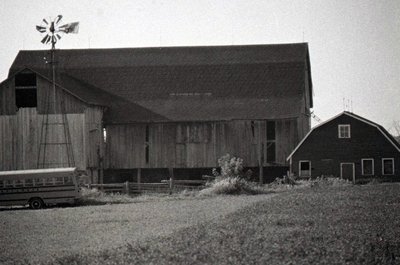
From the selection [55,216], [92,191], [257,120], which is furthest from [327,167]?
[55,216]

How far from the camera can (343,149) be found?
48.5 meters

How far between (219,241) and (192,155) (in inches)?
1244

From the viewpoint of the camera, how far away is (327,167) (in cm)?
4862

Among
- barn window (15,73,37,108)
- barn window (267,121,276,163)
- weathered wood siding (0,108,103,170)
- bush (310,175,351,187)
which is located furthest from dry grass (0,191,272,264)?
barn window (15,73,37,108)

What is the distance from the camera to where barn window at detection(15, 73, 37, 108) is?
47.8 metres

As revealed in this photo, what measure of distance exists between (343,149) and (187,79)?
1391 centimetres

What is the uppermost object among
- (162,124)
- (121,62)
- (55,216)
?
(121,62)

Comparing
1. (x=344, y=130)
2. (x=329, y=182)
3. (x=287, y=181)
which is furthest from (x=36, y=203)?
(x=344, y=130)

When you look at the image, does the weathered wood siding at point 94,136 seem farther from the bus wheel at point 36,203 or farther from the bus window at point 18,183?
the bus window at point 18,183

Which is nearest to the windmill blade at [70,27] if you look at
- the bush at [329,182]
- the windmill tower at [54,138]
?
the windmill tower at [54,138]

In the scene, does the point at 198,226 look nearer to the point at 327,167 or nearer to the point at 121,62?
the point at 327,167

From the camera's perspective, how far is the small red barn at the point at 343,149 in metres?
48.1

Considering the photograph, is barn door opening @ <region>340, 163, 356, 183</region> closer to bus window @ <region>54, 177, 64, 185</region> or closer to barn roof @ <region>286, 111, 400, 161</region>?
barn roof @ <region>286, 111, 400, 161</region>

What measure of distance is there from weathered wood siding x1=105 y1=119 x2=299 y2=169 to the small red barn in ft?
4.83
